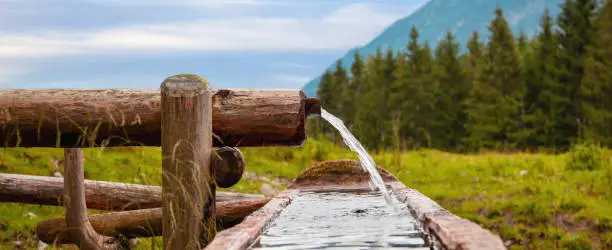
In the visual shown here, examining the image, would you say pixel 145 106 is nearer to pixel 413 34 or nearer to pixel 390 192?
pixel 390 192

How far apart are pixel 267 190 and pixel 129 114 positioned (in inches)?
256

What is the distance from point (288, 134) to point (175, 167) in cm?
83

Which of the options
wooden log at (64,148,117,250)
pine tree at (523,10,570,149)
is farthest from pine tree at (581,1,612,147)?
wooden log at (64,148,117,250)

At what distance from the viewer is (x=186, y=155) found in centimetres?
407

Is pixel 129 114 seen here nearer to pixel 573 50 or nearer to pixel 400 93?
pixel 573 50

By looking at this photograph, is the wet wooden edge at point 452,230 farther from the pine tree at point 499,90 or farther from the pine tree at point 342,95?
the pine tree at point 342,95

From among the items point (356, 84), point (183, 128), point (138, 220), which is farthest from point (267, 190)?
point (356, 84)

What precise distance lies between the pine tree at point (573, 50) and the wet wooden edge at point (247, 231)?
1381 inches

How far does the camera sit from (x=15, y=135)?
4.43m

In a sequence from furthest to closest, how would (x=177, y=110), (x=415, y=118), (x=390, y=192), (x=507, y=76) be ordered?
(x=415, y=118)
(x=507, y=76)
(x=390, y=192)
(x=177, y=110)

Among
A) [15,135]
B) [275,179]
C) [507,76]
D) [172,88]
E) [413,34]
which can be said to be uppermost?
[413,34]

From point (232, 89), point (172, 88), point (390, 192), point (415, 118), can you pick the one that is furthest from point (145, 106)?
point (415, 118)

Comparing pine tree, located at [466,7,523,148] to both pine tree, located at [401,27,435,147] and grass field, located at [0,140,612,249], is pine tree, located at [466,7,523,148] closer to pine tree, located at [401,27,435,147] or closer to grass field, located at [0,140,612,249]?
pine tree, located at [401,27,435,147]

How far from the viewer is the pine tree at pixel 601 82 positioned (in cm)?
3303
